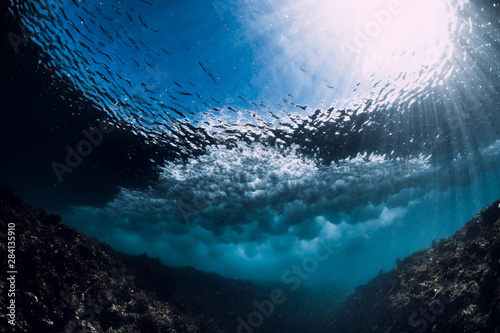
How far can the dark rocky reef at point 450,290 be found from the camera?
19.8ft

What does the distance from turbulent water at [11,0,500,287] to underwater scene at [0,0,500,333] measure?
0.25ft

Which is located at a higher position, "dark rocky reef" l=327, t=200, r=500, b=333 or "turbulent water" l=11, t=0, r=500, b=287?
"turbulent water" l=11, t=0, r=500, b=287

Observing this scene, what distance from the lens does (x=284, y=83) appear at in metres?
10.5

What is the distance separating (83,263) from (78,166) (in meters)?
15.0

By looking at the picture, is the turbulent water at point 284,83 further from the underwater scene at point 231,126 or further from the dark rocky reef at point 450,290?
the dark rocky reef at point 450,290

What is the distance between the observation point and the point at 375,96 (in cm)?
1202

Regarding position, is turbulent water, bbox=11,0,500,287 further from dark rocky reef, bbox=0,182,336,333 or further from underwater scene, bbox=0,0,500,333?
dark rocky reef, bbox=0,182,336,333

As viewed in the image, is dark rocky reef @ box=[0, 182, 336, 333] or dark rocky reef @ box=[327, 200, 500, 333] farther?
dark rocky reef @ box=[327, 200, 500, 333]

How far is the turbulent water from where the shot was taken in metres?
8.46
